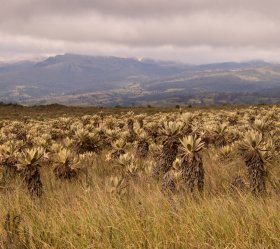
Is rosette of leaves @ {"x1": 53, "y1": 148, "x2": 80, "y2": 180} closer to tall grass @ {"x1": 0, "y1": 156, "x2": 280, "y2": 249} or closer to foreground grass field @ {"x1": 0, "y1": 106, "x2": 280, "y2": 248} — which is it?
foreground grass field @ {"x1": 0, "y1": 106, "x2": 280, "y2": 248}

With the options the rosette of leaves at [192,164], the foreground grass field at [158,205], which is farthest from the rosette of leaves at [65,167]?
the rosette of leaves at [192,164]

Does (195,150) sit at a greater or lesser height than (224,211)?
greater

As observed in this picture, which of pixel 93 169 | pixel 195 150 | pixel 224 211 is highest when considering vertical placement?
pixel 195 150

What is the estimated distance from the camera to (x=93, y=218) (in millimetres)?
5617

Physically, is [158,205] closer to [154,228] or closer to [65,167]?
[154,228]

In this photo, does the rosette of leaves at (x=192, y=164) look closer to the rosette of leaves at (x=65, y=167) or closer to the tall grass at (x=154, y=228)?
the tall grass at (x=154, y=228)

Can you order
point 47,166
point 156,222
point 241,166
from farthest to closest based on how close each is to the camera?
point 47,166 → point 241,166 → point 156,222

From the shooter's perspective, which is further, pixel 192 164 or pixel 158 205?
pixel 192 164

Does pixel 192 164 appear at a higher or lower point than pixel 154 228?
higher

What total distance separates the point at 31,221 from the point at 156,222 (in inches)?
76.6

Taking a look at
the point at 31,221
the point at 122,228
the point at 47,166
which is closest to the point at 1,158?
the point at 47,166

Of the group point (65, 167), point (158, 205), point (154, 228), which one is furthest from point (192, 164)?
point (65, 167)

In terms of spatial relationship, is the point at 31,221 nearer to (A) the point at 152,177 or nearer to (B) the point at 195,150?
(B) the point at 195,150

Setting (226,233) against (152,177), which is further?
(152,177)
